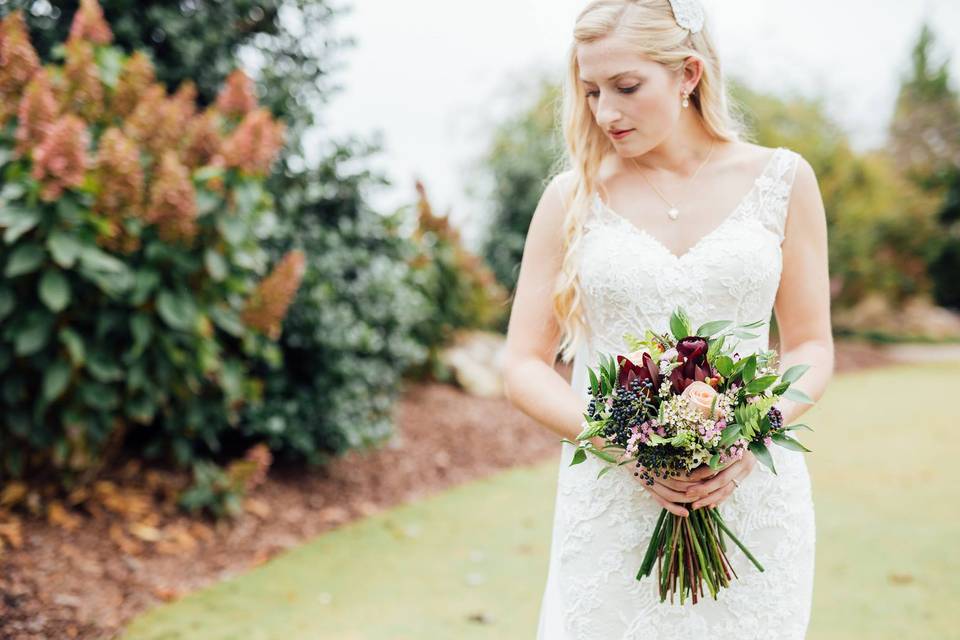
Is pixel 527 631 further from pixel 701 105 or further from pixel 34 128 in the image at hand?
pixel 34 128

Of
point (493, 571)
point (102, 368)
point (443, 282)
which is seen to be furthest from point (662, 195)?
point (443, 282)

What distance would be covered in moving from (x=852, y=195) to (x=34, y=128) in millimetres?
16583

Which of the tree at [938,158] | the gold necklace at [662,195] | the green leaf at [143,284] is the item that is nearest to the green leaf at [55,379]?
the green leaf at [143,284]

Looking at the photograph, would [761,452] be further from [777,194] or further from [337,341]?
[337,341]

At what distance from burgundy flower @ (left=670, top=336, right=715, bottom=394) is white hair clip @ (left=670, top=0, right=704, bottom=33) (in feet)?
2.94

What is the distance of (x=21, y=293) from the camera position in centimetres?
399

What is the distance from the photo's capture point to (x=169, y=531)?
481 cm

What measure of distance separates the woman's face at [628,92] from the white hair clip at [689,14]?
133mm

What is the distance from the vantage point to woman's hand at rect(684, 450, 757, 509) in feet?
6.30

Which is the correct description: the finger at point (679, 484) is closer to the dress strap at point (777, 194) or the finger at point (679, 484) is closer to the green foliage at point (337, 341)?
the dress strap at point (777, 194)

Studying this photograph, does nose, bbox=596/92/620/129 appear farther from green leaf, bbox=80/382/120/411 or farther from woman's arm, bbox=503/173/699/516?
green leaf, bbox=80/382/120/411

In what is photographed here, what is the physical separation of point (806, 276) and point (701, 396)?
723mm

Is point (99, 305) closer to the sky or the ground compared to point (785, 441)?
closer to the ground

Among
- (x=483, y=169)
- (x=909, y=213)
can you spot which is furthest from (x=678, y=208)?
(x=909, y=213)
